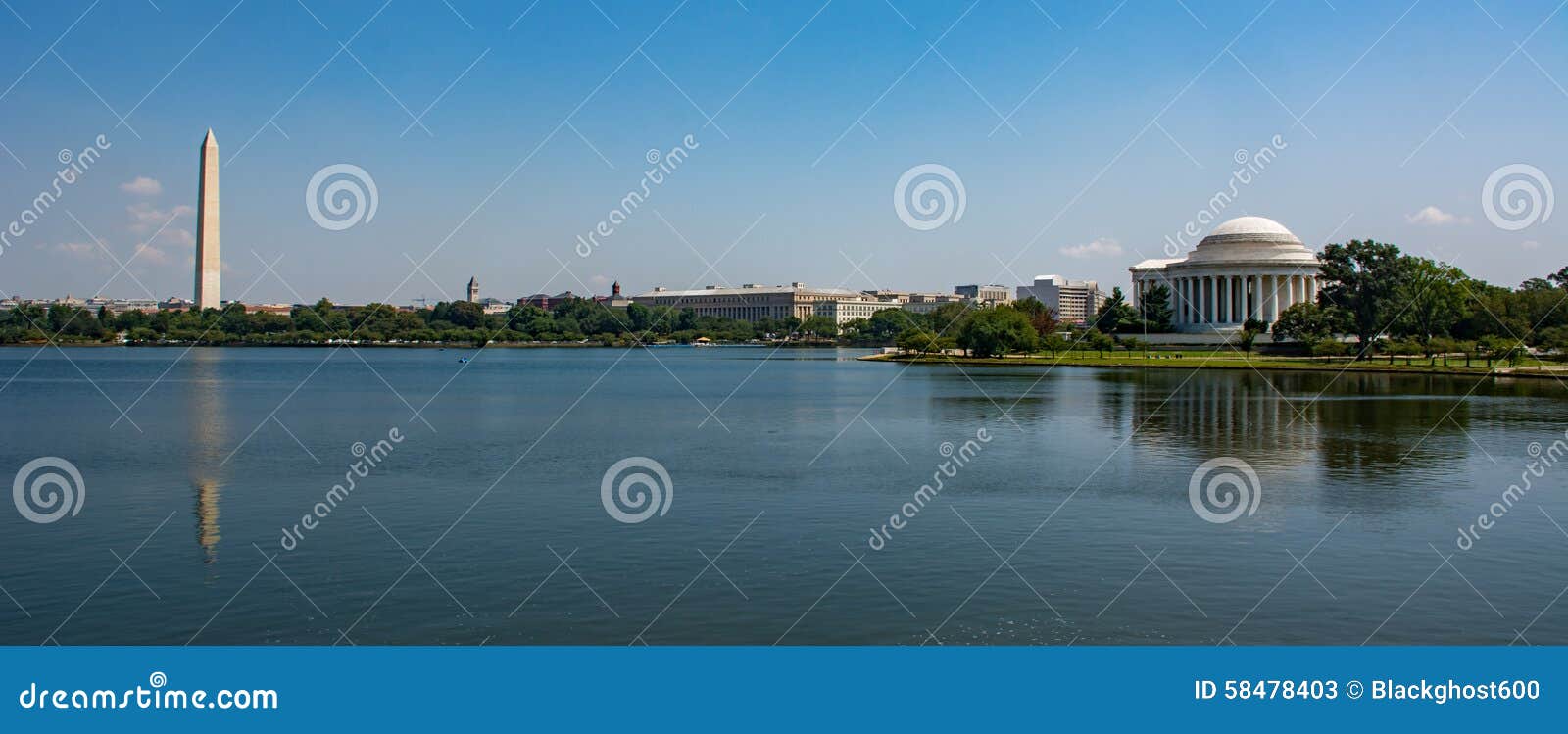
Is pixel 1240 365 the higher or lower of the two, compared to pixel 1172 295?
lower

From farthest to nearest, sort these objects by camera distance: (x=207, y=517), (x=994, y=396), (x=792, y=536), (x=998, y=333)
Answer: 1. (x=998, y=333)
2. (x=994, y=396)
3. (x=207, y=517)
4. (x=792, y=536)

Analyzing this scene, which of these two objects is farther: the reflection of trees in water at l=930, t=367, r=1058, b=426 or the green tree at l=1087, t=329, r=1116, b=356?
the green tree at l=1087, t=329, r=1116, b=356

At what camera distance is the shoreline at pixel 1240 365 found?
5144 cm

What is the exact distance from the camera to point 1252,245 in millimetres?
85625

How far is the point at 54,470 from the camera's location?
20.8 m

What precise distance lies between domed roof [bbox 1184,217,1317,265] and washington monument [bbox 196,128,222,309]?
212ft

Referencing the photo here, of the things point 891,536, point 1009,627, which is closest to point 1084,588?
point 1009,627

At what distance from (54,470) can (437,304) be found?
131231 mm

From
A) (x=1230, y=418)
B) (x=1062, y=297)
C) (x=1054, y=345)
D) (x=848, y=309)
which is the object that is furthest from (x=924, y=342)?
(x=1062, y=297)

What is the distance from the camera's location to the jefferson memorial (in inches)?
3346

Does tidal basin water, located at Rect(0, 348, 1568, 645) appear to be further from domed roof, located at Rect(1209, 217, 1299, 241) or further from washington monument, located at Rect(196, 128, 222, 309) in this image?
domed roof, located at Rect(1209, 217, 1299, 241)

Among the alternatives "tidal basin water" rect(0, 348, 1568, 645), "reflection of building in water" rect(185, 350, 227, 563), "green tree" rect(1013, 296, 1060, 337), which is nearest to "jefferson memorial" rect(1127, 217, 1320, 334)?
"green tree" rect(1013, 296, 1060, 337)

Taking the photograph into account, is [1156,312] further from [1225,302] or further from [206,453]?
[206,453]

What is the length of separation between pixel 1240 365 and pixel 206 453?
50.6 m
